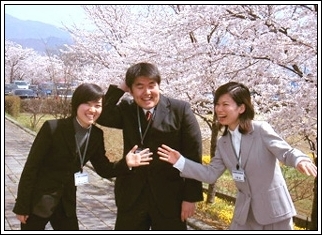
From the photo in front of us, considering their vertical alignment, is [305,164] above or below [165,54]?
below

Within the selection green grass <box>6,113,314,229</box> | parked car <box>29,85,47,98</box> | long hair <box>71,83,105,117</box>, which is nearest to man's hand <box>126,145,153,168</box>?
long hair <box>71,83,105,117</box>

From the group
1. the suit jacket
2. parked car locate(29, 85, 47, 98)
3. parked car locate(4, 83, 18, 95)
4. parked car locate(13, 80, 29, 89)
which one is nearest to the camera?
the suit jacket

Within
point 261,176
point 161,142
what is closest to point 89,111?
point 161,142

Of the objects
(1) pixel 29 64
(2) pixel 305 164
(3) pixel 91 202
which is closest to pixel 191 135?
(2) pixel 305 164

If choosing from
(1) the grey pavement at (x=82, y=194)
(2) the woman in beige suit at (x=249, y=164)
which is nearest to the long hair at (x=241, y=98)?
(2) the woman in beige suit at (x=249, y=164)

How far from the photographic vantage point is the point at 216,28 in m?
3.50

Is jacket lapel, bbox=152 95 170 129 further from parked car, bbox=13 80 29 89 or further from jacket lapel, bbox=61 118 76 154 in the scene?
parked car, bbox=13 80 29 89

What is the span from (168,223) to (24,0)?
1.75 m

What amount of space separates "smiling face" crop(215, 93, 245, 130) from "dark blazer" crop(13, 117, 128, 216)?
2.06ft

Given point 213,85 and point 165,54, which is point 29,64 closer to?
point 165,54

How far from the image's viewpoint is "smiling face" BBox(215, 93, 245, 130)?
2369 millimetres

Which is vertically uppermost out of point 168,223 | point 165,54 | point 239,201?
point 165,54

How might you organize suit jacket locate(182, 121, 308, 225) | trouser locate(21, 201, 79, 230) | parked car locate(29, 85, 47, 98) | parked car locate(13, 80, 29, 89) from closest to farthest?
1. suit jacket locate(182, 121, 308, 225)
2. trouser locate(21, 201, 79, 230)
3. parked car locate(13, 80, 29, 89)
4. parked car locate(29, 85, 47, 98)

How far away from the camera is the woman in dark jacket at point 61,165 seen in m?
2.36
